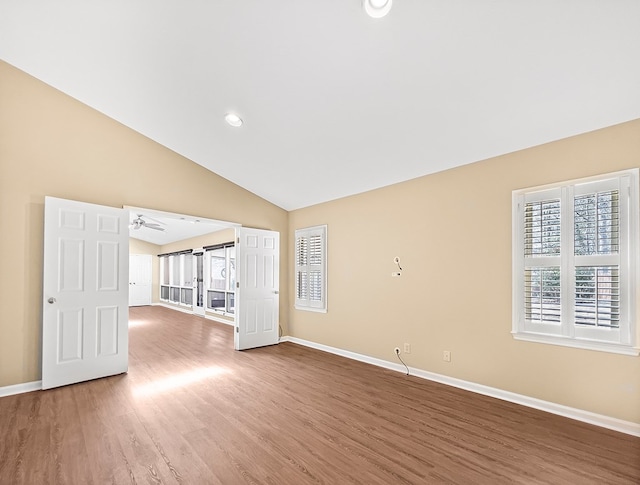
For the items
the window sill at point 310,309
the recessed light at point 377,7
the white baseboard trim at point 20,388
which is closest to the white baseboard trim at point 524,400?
the window sill at point 310,309

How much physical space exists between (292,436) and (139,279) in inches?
434

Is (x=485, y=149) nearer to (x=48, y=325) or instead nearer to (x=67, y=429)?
(x=67, y=429)

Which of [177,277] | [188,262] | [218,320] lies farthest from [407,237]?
[177,277]

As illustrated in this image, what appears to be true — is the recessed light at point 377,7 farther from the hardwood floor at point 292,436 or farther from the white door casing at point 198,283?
the white door casing at point 198,283

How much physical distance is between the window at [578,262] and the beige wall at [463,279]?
0.35 ft

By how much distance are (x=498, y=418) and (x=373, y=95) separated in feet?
10.2

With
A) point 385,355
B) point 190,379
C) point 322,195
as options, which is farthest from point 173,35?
point 385,355

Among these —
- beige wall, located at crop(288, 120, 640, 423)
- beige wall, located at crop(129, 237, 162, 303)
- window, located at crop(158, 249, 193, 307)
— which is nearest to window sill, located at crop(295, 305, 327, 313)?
beige wall, located at crop(288, 120, 640, 423)

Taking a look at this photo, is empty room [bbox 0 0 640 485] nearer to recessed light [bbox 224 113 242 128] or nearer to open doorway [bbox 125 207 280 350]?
recessed light [bbox 224 113 242 128]

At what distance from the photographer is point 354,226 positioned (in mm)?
4750

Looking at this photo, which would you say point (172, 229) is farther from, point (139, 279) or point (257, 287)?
point (257, 287)

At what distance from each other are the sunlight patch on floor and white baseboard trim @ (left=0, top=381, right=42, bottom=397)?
1.07 meters

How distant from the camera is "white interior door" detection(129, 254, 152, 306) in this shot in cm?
1121

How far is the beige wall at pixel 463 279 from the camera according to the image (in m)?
2.67
